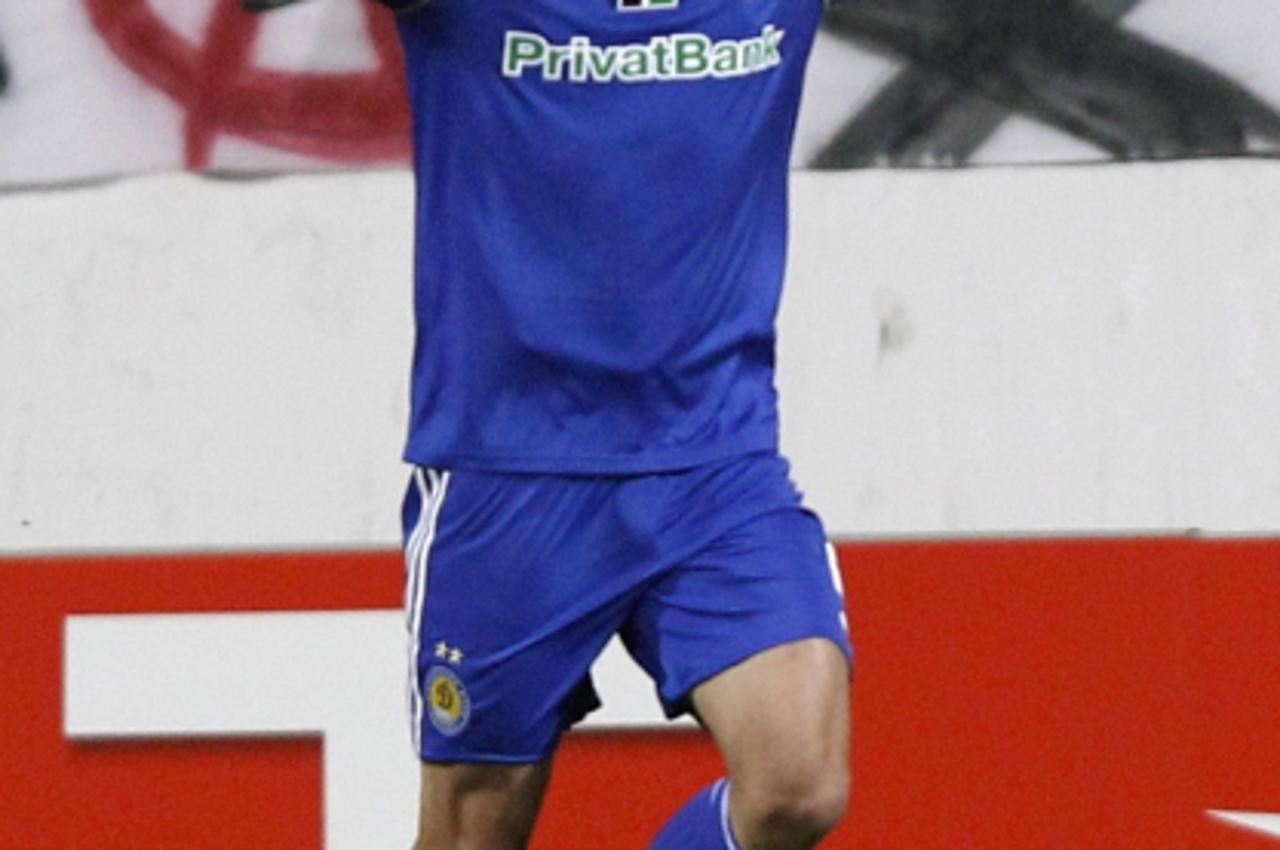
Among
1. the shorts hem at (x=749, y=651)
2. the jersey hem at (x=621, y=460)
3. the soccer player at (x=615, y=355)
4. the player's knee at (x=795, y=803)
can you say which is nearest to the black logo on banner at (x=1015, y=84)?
the soccer player at (x=615, y=355)

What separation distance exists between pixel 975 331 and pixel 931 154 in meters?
0.26

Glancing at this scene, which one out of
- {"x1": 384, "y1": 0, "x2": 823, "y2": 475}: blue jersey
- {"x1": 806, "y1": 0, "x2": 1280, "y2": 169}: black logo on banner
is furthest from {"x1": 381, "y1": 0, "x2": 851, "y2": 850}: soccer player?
{"x1": 806, "y1": 0, "x2": 1280, "y2": 169}: black logo on banner

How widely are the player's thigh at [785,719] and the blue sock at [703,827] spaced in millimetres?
65

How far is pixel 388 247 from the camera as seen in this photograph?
154 inches

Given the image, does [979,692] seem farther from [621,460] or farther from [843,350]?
→ [621,460]

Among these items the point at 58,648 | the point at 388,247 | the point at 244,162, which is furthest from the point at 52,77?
the point at 58,648

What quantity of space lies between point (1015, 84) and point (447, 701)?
1.34 meters

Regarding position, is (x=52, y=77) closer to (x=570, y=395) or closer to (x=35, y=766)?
(x=35, y=766)

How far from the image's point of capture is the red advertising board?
3.88 meters

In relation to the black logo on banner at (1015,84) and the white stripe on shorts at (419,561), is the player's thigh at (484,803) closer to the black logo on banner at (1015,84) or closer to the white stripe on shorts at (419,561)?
the white stripe on shorts at (419,561)

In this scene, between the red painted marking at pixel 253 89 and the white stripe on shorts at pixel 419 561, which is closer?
the white stripe on shorts at pixel 419 561

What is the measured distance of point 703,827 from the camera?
9.71 feet

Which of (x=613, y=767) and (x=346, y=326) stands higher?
(x=346, y=326)

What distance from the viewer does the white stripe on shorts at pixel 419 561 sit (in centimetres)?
312
